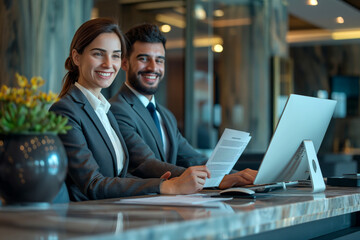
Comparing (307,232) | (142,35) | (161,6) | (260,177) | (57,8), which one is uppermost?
(161,6)

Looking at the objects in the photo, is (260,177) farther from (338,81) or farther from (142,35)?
(338,81)

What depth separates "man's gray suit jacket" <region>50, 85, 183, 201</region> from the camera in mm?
2521

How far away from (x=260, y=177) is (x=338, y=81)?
13.0 m

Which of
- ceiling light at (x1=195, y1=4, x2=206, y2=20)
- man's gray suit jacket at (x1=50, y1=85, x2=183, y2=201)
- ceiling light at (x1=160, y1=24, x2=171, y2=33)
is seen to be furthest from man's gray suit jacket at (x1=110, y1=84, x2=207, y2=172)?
ceiling light at (x1=195, y1=4, x2=206, y2=20)

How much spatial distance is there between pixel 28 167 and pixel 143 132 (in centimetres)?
172

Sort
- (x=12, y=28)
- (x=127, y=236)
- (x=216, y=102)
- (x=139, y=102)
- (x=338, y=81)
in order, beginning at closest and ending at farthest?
(x=127, y=236), (x=139, y=102), (x=12, y=28), (x=216, y=102), (x=338, y=81)

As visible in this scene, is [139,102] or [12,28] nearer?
[139,102]

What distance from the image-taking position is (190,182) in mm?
2412

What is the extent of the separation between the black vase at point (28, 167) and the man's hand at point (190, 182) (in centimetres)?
77

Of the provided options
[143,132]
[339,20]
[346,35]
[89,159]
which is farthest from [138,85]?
[346,35]

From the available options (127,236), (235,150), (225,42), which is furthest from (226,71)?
(127,236)

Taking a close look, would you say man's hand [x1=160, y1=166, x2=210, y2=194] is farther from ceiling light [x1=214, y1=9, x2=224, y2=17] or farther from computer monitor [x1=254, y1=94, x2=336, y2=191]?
ceiling light [x1=214, y1=9, x2=224, y2=17]

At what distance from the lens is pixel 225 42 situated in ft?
33.1

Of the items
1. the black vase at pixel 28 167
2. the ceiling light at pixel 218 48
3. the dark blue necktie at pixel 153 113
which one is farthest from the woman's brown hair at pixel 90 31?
the ceiling light at pixel 218 48
